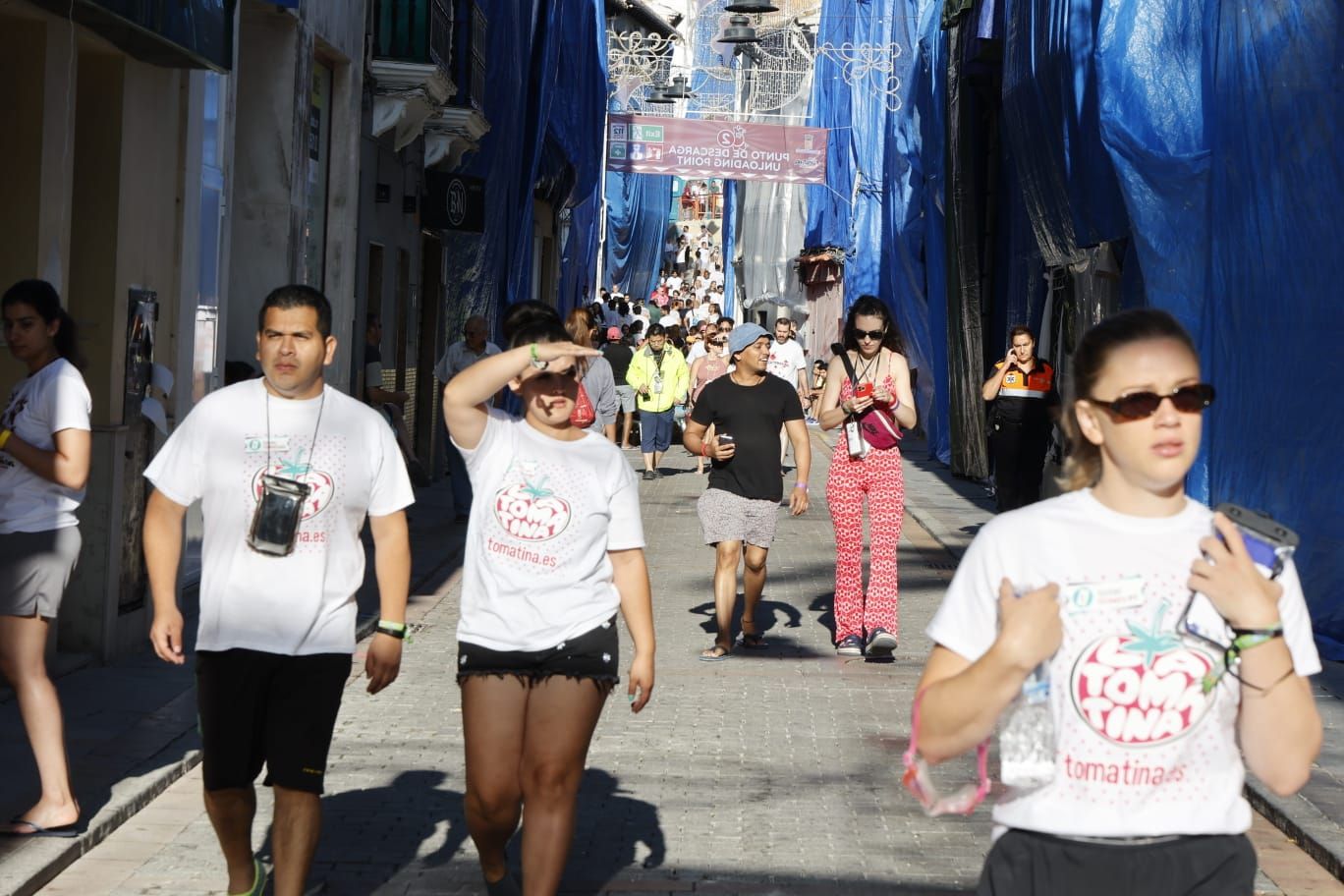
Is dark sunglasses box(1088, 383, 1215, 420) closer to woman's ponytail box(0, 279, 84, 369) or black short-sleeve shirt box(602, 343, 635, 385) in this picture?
woman's ponytail box(0, 279, 84, 369)

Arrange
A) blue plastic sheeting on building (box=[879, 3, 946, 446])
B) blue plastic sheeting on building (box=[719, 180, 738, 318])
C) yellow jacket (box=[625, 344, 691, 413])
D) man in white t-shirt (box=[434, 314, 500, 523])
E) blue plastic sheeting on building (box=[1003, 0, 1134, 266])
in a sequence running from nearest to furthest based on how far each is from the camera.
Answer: blue plastic sheeting on building (box=[1003, 0, 1134, 266]) < man in white t-shirt (box=[434, 314, 500, 523]) < yellow jacket (box=[625, 344, 691, 413]) < blue plastic sheeting on building (box=[879, 3, 946, 446]) < blue plastic sheeting on building (box=[719, 180, 738, 318])

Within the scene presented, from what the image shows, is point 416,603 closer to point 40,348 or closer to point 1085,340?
point 40,348

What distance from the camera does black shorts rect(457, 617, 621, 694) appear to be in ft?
15.9

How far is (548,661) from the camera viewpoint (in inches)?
191

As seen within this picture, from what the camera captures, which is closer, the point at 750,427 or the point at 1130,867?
the point at 1130,867

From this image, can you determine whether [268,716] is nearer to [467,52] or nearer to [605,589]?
[605,589]

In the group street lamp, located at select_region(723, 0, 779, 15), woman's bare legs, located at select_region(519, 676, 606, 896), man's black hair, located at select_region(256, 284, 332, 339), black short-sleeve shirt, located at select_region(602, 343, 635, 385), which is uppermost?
street lamp, located at select_region(723, 0, 779, 15)

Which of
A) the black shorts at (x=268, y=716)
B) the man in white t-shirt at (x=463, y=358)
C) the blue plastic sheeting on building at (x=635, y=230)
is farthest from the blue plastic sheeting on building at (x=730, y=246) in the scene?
the black shorts at (x=268, y=716)

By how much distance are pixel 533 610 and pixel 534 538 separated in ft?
0.61

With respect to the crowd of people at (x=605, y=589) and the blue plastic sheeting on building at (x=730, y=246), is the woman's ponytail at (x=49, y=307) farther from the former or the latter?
the blue plastic sheeting on building at (x=730, y=246)

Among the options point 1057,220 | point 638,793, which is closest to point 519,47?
point 1057,220

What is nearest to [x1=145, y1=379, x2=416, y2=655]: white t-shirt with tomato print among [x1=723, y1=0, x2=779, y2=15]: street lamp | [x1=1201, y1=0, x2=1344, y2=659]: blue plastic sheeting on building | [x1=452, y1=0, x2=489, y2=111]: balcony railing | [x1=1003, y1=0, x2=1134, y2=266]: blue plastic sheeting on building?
[x1=1201, y1=0, x2=1344, y2=659]: blue plastic sheeting on building

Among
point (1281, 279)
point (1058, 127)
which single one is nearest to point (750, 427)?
point (1281, 279)

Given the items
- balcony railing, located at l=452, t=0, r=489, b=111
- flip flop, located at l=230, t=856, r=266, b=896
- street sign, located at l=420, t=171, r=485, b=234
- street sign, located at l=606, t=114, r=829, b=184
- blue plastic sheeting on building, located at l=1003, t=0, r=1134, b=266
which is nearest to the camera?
flip flop, located at l=230, t=856, r=266, b=896
